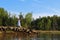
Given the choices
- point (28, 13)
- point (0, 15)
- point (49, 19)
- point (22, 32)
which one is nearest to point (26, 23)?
point (28, 13)

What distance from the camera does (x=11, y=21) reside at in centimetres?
Result: 8744

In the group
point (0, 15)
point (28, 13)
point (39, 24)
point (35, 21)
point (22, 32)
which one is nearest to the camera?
point (22, 32)

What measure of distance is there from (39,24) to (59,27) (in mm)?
10213

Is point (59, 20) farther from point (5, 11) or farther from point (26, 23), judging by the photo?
point (5, 11)

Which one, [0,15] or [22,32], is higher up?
[0,15]

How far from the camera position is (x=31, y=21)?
314 feet

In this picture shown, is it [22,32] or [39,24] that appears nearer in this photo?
[22,32]

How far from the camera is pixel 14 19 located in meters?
87.3

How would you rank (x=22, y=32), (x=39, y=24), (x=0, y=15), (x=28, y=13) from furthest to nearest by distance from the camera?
1. (x=39, y=24)
2. (x=28, y=13)
3. (x=0, y=15)
4. (x=22, y=32)

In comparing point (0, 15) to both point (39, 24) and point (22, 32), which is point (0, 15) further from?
point (22, 32)

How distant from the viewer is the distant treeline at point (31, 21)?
283 ft

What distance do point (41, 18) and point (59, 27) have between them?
1055cm

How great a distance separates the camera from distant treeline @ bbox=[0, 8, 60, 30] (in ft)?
283

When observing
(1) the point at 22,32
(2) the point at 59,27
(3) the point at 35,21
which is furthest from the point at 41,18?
(1) the point at 22,32
